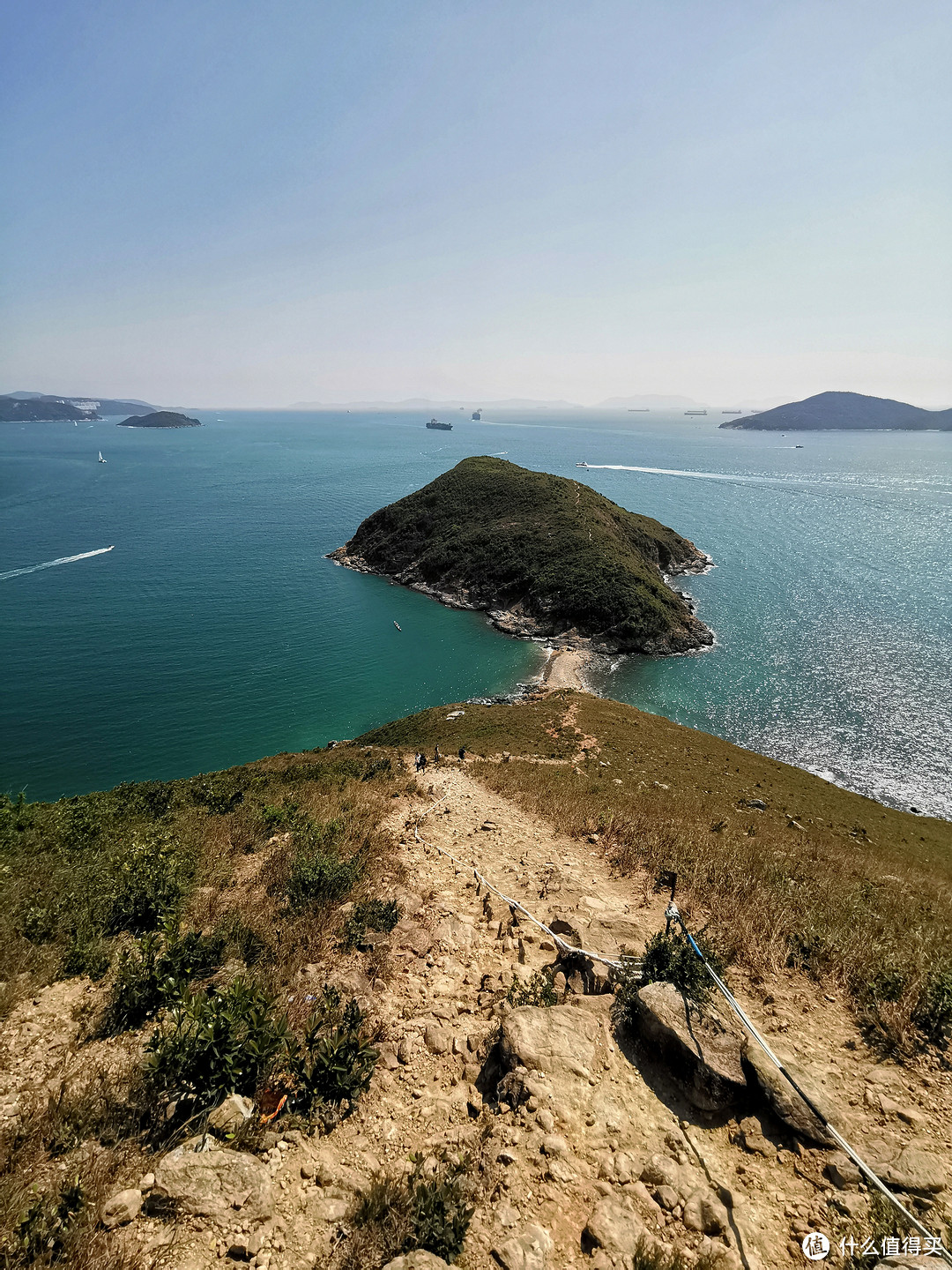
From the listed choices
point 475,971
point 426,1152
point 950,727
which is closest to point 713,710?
point 950,727

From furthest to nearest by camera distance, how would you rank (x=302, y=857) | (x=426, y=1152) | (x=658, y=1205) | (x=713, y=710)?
(x=713, y=710), (x=302, y=857), (x=426, y=1152), (x=658, y=1205)

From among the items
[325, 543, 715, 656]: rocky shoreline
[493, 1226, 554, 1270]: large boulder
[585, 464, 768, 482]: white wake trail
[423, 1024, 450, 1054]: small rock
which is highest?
[585, 464, 768, 482]: white wake trail

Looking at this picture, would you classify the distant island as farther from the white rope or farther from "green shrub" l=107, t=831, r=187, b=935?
Result: the white rope

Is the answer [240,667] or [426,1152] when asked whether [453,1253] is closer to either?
[426,1152]

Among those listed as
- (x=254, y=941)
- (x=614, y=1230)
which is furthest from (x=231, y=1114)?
(x=614, y=1230)

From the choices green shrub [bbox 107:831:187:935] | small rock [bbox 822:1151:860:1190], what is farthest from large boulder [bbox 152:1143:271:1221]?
small rock [bbox 822:1151:860:1190]

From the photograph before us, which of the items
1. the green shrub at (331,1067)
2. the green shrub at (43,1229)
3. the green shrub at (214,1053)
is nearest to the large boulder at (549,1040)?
the green shrub at (331,1067)

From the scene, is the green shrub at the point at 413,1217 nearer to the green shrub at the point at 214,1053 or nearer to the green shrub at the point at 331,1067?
the green shrub at the point at 331,1067
